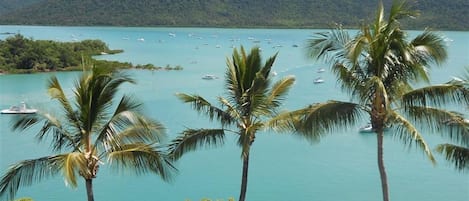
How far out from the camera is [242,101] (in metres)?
7.73

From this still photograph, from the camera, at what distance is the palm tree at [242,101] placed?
7.70 m

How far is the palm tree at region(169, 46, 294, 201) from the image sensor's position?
7699 mm

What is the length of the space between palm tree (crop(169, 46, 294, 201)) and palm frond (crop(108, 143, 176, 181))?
0.49m

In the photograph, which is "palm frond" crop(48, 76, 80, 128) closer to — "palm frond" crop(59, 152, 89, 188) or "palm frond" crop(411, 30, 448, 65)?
"palm frond" crop(59, 152, 89, 188)

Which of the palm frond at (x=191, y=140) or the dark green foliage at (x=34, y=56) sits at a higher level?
the dark green foliage at (x=34, y=56)

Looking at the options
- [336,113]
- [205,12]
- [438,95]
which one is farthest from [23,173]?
[205,12]

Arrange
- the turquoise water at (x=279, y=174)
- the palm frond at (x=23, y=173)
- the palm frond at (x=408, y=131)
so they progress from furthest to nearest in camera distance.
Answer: the turquoise water at (x=279, y=174), the palm frond at (x=23, y=173), the palm frond at (x=408, y=131)

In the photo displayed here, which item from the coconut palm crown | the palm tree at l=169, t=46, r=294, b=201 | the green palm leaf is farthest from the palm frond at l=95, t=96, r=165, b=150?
the coconut palm crown

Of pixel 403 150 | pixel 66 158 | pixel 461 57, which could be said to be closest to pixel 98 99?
pixel 66 158

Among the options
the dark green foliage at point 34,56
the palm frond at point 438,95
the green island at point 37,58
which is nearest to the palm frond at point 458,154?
the palm frond at point 438,95

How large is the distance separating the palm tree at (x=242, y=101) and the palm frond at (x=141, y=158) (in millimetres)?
488

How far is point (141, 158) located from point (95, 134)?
27.6 inches

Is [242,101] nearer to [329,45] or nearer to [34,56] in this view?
[329,45]

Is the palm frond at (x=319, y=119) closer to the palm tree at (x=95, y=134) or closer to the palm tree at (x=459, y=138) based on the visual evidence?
the palm tree at (x=459, y=138)
